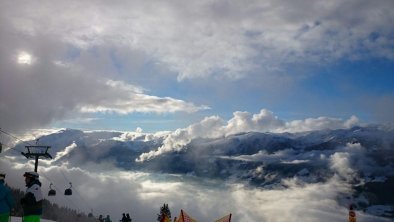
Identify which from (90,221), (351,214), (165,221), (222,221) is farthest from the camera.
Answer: (90,221)

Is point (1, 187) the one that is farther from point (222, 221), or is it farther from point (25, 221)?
point (222, 221)

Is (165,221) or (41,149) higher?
(41,149)

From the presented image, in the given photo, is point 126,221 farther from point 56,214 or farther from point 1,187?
point 56,214

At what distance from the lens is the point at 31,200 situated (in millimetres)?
11961

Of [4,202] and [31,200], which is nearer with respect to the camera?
[4,202]

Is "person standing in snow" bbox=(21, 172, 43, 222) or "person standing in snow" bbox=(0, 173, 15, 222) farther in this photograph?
"person standing in snow" bbox=(21, 172, 43, 222)

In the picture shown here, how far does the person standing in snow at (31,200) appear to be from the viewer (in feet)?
39.1

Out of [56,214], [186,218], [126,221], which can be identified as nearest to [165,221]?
[186,218]

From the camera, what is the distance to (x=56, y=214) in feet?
202

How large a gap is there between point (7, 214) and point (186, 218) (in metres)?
4.88

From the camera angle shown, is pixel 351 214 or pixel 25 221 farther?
pixel 351 214

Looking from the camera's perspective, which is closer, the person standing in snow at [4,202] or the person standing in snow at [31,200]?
the person standing in snow at [4,202]

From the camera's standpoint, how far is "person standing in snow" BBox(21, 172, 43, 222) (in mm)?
11914

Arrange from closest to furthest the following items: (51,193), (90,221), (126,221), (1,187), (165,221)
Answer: (1,187), (165,221), (126,221), (51,193), (90,221)
